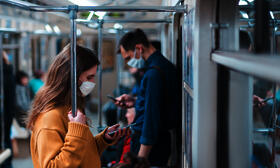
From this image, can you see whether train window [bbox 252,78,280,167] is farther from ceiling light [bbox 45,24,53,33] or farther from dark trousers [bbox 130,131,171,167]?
ceiling light [bbox 45,24,53,33]

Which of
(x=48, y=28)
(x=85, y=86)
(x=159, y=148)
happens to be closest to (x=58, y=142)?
(x=85, y=86)

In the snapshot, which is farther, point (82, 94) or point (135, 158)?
point (82, 94)

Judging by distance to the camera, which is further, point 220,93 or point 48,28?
point 48,28

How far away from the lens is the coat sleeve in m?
1.40

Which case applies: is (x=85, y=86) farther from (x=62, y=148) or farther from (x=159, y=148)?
(x=159, y=148)

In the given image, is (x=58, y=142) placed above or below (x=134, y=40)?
below

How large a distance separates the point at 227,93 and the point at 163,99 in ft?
3.54

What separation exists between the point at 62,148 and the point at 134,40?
145 cm

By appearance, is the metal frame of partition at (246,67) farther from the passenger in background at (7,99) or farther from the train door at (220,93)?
the passenger in background at (7,99)

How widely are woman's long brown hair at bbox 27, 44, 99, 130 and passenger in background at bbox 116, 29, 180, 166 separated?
0.65 meters

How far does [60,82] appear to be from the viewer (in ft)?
5.35

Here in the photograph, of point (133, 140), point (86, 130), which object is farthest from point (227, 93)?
point (133, 140)

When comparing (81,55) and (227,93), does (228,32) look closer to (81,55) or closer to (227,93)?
(227,93)

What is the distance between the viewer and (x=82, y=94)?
1700mm
